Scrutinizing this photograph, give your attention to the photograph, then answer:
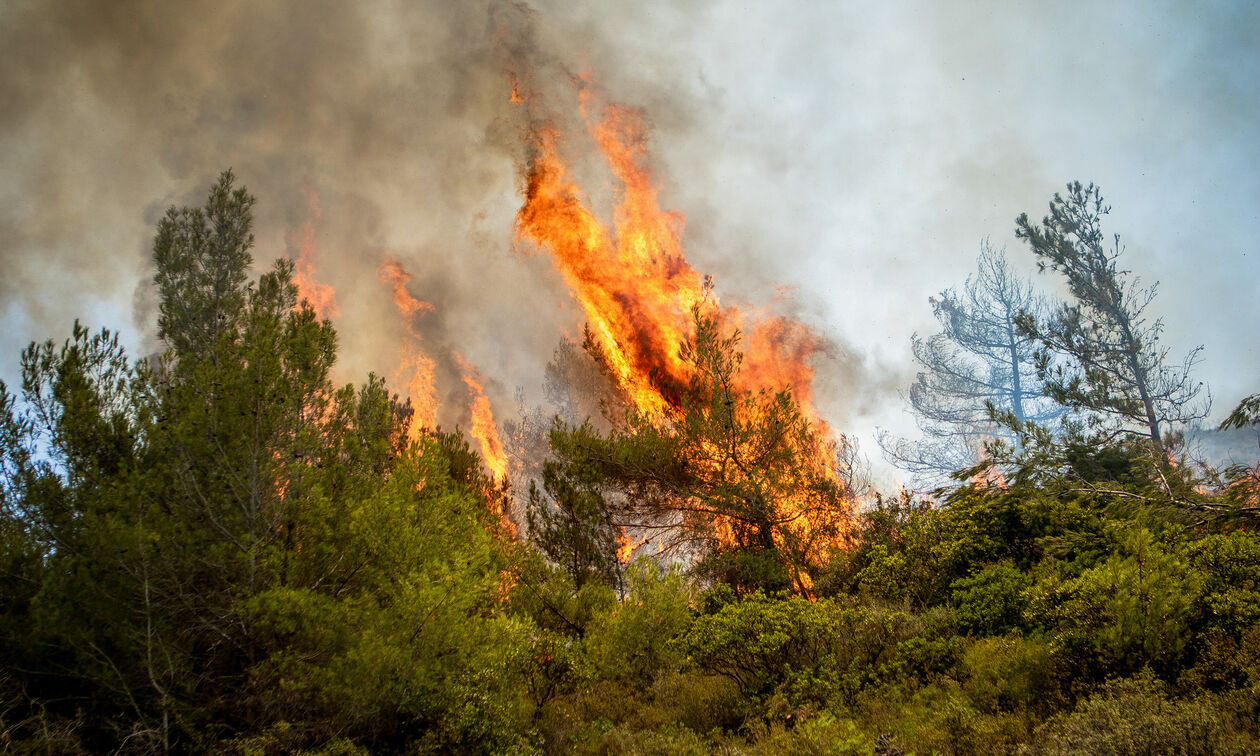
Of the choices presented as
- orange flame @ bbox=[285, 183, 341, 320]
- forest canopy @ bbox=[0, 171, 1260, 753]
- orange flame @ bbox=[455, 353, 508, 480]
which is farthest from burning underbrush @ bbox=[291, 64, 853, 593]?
orange flame @ bbox=[285, 183, 341, 320]

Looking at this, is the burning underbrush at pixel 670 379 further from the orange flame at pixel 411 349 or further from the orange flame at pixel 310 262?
the orange flame at pixel 310 262

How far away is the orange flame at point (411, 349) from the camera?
106 feet

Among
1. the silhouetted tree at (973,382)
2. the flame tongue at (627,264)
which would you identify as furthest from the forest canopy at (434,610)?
the silhouetted tree at (973,382)

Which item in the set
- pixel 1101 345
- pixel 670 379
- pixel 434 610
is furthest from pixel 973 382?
pixel 434 610

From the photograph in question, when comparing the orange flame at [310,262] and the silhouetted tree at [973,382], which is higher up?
the orange flame at [310,262]

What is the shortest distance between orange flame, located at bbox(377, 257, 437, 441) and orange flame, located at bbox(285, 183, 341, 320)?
312 centimetres

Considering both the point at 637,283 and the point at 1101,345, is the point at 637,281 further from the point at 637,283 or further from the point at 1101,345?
the point at 1101,345

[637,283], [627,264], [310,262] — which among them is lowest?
[637,283]

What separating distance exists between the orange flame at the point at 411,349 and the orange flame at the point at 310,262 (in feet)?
10.2

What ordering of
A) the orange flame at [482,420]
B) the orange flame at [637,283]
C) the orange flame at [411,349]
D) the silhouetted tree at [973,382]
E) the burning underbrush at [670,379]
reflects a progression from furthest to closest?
1. the orange flame at [482,420]
2. the orange flame at [411,349]
3. the silhouetted tree at [973,382]
4. the orange flame at [637,283]
5. the burning underbrush at [670,379]

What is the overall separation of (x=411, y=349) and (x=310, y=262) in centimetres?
708

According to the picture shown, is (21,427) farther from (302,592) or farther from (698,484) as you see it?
(698,484)

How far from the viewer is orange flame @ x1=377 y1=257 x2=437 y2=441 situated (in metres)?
32.2

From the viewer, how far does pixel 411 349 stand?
1289 inches
